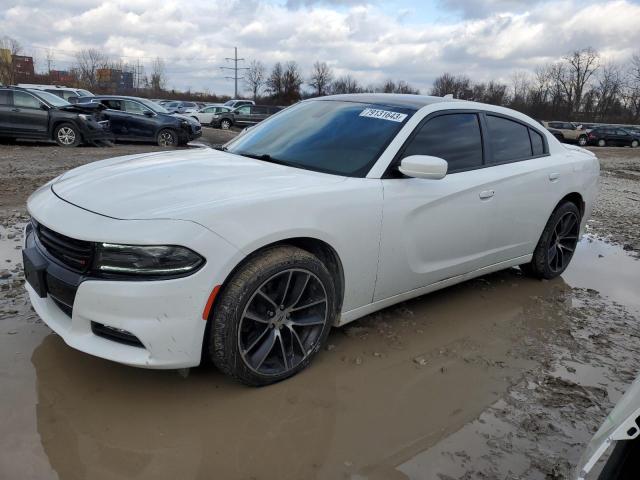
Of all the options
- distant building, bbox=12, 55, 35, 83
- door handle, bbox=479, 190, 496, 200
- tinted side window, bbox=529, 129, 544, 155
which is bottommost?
door handle, bbox=479, 190, 496, 200

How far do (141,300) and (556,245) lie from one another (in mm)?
3921

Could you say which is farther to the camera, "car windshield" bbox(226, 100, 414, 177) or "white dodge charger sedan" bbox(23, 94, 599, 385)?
"car windshield" bbox(226, 100, 414, 177)

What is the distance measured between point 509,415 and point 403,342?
87 centimetres

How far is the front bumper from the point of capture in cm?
235

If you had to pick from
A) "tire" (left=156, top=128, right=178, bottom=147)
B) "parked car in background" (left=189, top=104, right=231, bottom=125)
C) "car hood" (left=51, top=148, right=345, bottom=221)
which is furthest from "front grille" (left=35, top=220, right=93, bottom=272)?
"parked car in background" (left=189, top=104, right=231, bottom=125)

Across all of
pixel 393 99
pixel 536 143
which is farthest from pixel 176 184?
pixel 536 143

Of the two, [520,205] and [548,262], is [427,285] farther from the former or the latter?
[548,262]

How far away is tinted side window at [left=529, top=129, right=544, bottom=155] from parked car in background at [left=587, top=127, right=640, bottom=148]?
31705mm

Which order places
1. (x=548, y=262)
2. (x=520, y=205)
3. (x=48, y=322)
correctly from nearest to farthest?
(x=48, y=322)
(x=520, y=205)
(x=548, y=262)

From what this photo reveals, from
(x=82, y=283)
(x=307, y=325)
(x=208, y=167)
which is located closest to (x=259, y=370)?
(x=307, y=325)

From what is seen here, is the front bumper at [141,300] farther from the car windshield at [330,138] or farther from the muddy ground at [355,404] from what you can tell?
the car windshield at [330,138]

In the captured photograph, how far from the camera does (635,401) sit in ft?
4.81

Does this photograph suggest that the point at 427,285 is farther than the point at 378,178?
Yes

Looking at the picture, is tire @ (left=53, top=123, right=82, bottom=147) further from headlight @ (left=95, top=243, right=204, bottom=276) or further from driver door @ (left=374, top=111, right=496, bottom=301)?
headlight @ (left=95, top=243, right=204, bottom=276)
